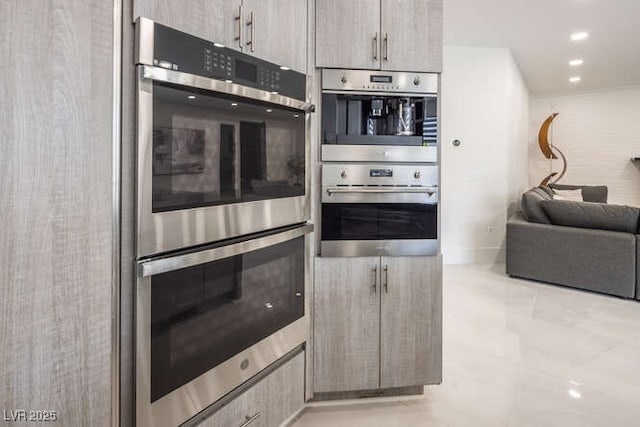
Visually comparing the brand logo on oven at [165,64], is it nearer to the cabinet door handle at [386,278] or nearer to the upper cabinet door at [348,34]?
the upper cabinet door at [348,34]

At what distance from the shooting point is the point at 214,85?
1283mm

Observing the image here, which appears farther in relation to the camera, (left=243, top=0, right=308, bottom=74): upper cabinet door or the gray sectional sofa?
the gray sectional sofa

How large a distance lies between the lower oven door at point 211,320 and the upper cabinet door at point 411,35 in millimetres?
923

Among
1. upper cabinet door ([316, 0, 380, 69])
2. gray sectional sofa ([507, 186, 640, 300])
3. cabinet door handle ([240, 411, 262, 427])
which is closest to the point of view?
cabinet door handle ([240, 411, 262, 427])

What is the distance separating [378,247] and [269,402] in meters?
0.84

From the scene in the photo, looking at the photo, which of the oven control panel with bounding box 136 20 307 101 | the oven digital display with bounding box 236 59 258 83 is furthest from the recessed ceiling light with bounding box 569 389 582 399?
the oven digital display with bounding box 236 59 258 83

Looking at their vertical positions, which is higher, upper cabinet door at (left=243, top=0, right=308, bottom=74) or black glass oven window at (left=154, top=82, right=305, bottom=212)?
upper cabinet door at (left=243, top=0, right=308, bottom=74)

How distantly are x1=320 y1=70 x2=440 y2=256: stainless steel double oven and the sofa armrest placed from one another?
9.84ft

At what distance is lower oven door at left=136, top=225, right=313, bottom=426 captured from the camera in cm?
115

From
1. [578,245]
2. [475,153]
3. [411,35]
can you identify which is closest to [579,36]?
[475,153]

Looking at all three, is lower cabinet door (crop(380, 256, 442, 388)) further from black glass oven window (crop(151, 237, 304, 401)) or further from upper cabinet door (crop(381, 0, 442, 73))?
upper cabinet door (crop(381, 0, 442, 73))

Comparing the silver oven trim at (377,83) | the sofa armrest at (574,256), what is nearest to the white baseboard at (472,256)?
the sofa armrest at (574,256)

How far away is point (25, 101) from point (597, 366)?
3120mm

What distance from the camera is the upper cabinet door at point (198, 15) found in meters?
1.13
